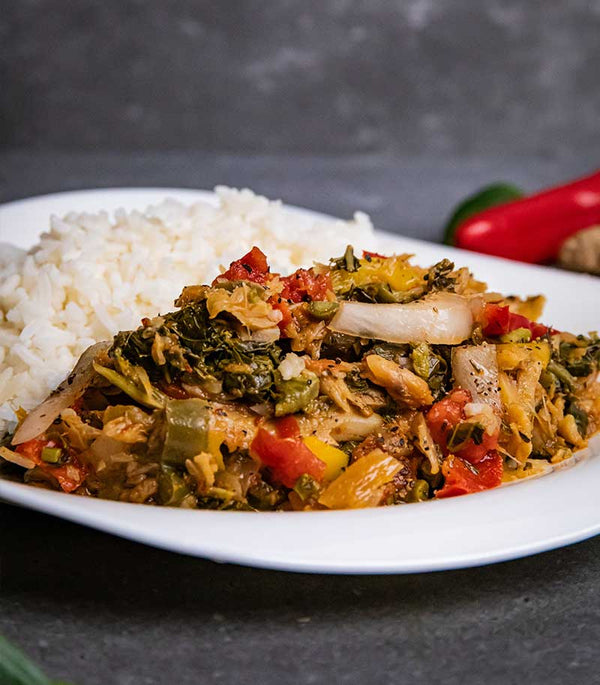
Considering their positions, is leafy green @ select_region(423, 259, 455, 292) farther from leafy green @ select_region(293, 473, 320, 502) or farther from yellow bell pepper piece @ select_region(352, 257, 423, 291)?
leafy green @ select_region(293, 473, 320, 502)

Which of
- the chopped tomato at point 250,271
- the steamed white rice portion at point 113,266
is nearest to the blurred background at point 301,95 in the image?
the steamed white rice portion at point 113,266

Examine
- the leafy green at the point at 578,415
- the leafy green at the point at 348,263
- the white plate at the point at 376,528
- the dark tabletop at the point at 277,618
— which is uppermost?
the leafy green at the point at 348,263

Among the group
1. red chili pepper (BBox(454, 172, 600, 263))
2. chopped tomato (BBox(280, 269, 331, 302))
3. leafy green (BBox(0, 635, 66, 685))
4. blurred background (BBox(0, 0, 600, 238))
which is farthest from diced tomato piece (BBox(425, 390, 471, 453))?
blurred background (BBox(0, 0, 600, 238))

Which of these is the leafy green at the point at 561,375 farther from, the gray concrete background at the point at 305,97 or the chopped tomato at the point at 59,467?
the gray concrete background at the point at 305,97

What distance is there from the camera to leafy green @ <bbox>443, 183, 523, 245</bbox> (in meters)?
7.34

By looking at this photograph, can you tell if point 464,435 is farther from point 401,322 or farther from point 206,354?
point 206,354

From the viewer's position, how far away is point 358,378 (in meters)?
3.44

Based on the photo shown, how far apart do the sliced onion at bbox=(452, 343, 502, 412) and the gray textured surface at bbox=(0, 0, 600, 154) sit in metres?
6.05

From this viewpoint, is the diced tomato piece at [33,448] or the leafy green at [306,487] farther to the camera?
the diced tomato piece at [33,448]

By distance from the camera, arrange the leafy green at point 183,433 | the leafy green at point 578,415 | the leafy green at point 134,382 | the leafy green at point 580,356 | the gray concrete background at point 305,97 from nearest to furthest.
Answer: the leafy green at point 183,433 → the leafy green at point 134,382 → the leafy green at point 578,415 → the leafy green at point 580,356 → the gray concrete background at point 305,97

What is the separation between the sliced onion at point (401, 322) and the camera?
344 cm

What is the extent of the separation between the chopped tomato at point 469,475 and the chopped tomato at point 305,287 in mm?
736

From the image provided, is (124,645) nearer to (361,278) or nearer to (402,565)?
(402,565)

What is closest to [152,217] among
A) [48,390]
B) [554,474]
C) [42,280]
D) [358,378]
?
[42,280]
